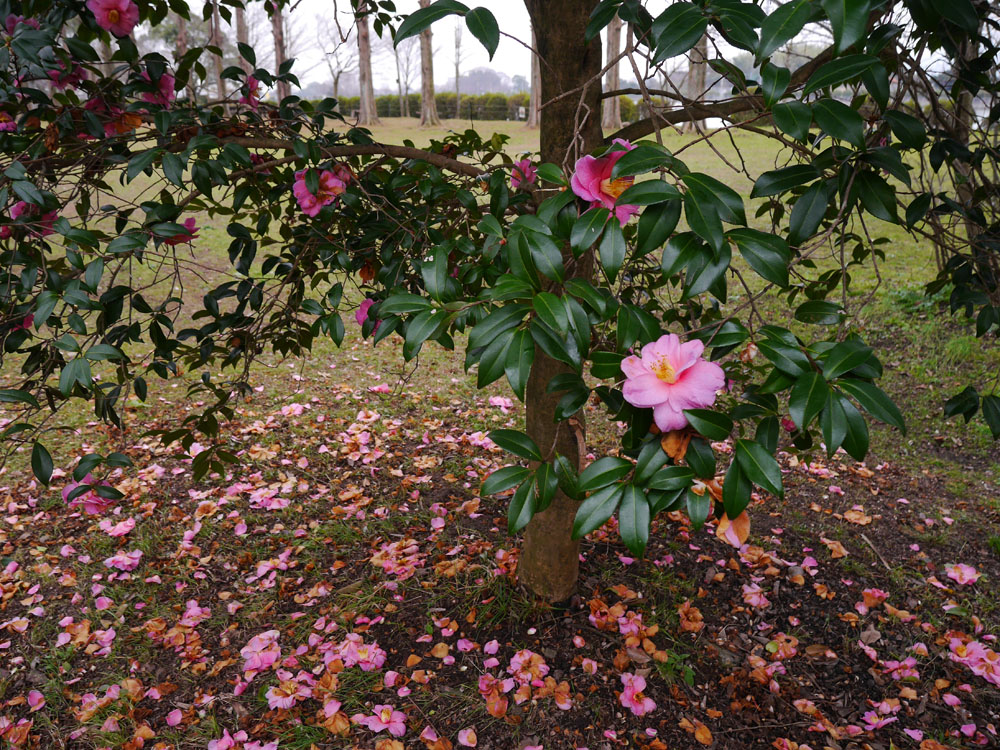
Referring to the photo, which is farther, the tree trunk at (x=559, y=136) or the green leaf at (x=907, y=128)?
the tree trunk at (x=559, y=136)

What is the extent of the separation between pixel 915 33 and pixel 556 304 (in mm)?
997

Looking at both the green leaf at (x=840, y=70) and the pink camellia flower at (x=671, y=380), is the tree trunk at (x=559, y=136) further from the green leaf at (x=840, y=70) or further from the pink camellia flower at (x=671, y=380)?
the green leaf at (x=840, y=70)

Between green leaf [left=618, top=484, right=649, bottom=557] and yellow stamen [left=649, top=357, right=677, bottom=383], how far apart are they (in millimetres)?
134

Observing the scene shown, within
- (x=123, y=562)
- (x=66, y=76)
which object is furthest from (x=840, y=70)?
(x=123, y=562)

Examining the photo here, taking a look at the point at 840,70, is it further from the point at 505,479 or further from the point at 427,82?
the point at 427,82

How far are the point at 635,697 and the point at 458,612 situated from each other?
22.8 inches

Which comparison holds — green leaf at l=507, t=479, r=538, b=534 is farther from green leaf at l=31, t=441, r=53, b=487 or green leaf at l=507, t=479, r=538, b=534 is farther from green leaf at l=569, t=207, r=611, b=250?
green leaf at l=31, t=441, r=53, b=487

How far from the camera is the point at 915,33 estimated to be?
3.83ft

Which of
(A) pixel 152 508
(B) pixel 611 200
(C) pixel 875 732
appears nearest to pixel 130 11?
(B) pixel 611 200

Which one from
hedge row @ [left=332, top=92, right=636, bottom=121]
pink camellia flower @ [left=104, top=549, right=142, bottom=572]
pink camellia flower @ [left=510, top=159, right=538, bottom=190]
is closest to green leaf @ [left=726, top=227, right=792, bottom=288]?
pink camellia flower @ [left=510, top=159, right=538, bottom=190]

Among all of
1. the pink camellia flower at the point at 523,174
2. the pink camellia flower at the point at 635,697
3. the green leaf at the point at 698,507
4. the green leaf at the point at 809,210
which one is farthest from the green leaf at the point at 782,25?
the pink camellia flower at the point at 635,697

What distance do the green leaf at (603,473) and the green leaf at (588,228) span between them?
0.85 feet

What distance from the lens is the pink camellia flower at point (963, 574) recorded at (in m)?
2.12

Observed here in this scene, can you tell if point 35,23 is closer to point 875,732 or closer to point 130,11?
point 130,11
